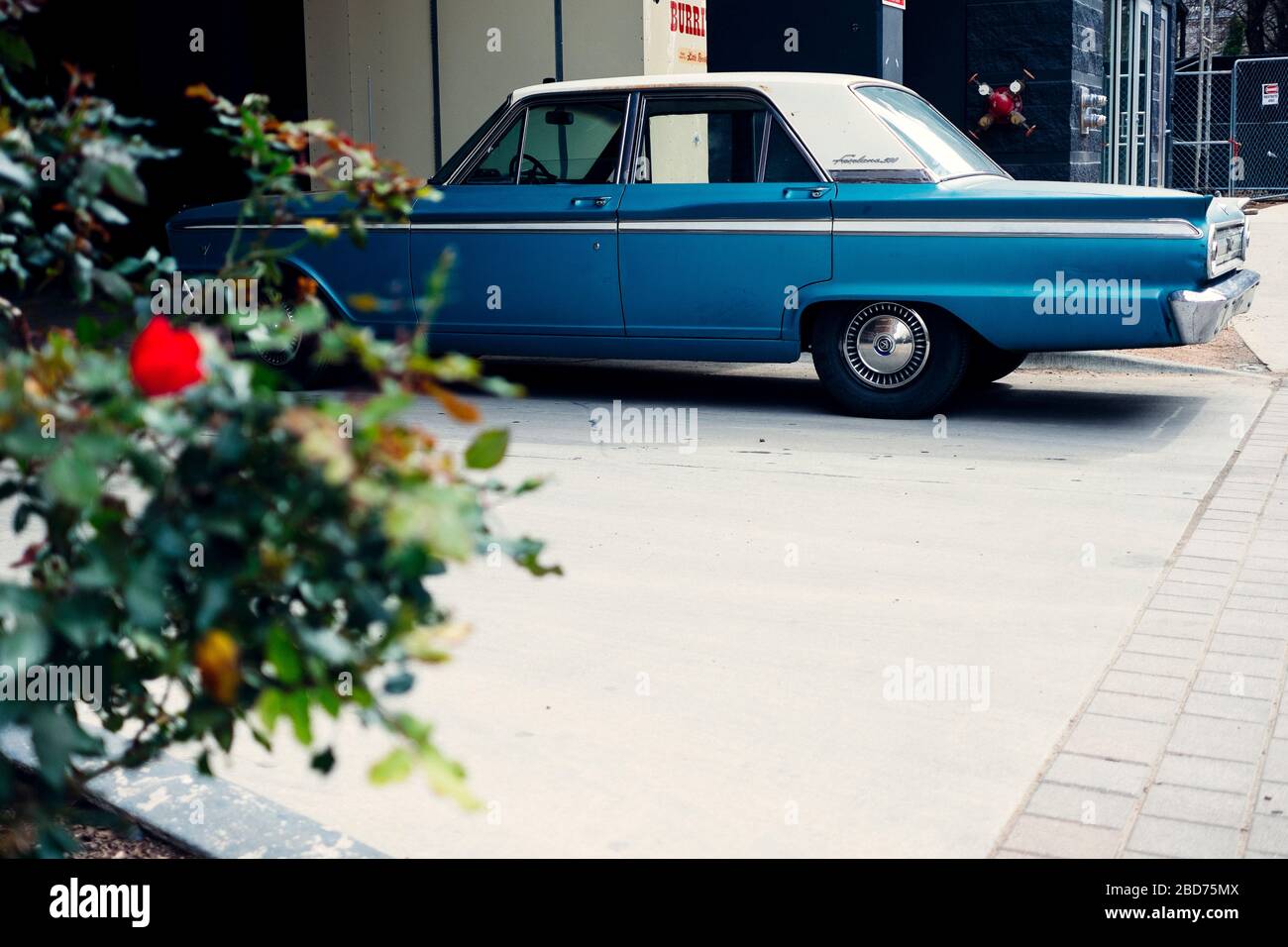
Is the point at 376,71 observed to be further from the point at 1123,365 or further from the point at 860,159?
the point at 1123,365

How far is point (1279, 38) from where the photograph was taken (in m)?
38.7

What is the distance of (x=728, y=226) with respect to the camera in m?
8.34

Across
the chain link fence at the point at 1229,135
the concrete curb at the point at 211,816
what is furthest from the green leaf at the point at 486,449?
the chain link fence at the point at 1229,135

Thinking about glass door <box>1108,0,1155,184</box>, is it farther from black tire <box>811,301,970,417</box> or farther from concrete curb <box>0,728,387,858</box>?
concrete curb <box>0,728,387,858</box>

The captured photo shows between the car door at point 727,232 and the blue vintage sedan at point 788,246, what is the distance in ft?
0.04

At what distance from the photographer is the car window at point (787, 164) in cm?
834

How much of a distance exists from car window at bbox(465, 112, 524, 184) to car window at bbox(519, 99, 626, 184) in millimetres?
61

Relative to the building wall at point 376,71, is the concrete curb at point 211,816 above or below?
below

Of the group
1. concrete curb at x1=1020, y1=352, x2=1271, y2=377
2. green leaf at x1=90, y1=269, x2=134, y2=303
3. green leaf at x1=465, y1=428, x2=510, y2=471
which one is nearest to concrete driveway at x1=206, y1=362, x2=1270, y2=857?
green leaf at x1=465, y1=428, x2=510, y2=471

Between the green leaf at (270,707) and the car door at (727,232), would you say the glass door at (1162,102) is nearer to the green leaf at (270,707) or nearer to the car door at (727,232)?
the car door at (727,232)

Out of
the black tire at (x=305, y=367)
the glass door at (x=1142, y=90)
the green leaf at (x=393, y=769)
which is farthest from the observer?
the glass door at (x=1142, y=90)

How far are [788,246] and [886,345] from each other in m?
0.73

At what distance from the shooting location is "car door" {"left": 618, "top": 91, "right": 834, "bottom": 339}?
825 centimetres

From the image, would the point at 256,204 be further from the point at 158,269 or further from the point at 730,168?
the point at 730,168
